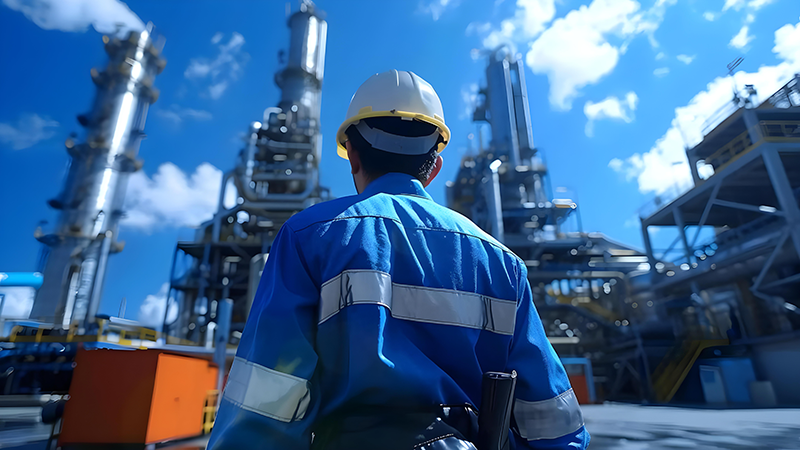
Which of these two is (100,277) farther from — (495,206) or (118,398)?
(495,206)

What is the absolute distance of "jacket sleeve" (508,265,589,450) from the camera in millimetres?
1215

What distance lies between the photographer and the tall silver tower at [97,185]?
1988cm

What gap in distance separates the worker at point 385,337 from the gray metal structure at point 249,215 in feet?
72.5

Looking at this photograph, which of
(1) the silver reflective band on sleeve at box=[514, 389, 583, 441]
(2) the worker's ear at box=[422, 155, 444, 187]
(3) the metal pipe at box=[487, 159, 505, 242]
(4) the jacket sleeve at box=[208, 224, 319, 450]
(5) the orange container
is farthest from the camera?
(3) the metal pipe at box=[487, 159, 505, 242]

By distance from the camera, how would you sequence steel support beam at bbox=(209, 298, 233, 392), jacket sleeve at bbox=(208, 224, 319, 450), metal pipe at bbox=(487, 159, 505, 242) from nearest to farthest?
jacket sleeve at bbox=(208, 224, 319, 450)
steel support beam at bbox=(209, 298, 233, 392)
metal pipe at bbox=(487, 159, 505, 242)

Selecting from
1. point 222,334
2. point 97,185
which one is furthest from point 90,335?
point 97,185

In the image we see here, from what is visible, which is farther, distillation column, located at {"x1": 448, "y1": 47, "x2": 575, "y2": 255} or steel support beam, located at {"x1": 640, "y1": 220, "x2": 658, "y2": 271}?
distillation column, located at {"x1": 448, "y1": 47, "x2": 575, "y2": 255}

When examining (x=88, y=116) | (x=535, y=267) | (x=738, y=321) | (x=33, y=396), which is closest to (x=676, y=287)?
(x=738, y=321)

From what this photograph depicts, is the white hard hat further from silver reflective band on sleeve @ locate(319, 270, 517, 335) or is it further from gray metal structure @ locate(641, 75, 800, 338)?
gray metal structure @ locate(641, 75, 800, 338)

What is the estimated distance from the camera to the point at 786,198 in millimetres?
13688

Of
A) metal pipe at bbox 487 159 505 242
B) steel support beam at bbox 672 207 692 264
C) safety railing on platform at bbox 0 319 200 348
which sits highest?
metal pipe at bbox 487 159 505 242

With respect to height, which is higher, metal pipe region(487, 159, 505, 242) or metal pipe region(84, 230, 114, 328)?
metal pipe region(487, 159, 505, 242)

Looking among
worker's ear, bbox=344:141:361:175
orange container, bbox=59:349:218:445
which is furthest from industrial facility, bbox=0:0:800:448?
worker's ear, bbox=344:141:361:175

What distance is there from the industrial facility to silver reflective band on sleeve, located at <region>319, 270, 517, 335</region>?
19.4 feet
